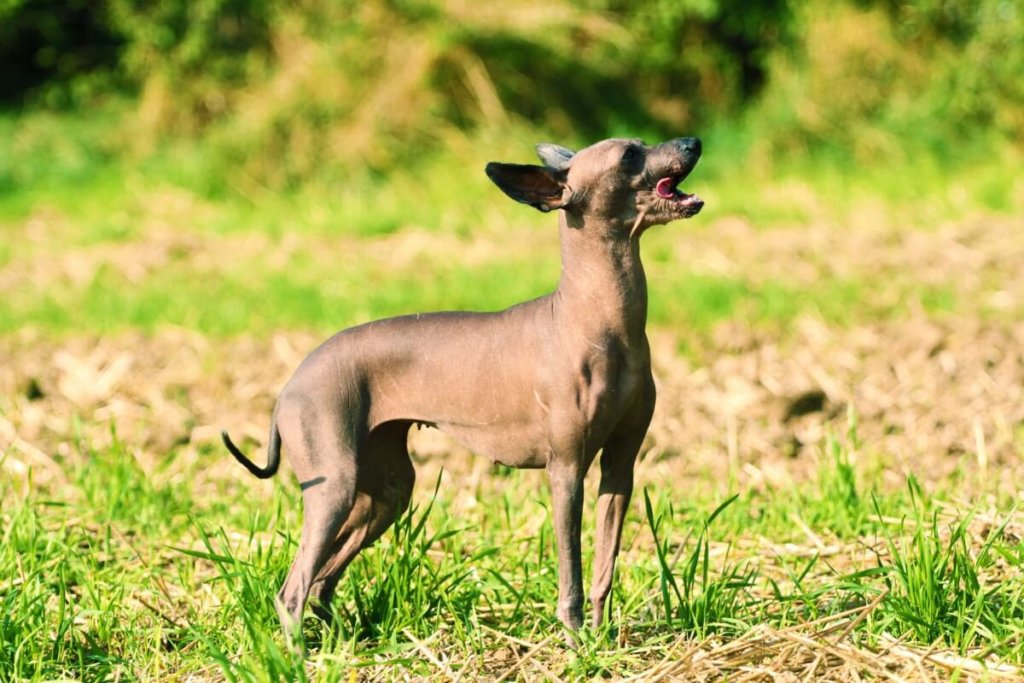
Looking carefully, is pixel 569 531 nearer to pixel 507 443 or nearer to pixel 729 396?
pixel 507 443

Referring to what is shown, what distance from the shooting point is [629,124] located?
13.5 meters

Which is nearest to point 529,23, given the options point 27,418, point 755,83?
point 755,83

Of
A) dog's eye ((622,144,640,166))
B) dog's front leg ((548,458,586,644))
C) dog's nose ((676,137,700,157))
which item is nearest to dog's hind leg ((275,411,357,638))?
dog's front leg ((548,458,586,644))

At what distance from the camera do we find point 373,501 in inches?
139

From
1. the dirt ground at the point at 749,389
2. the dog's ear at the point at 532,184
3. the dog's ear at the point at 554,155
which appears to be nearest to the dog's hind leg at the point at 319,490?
the dog's ear at the point at 532,184

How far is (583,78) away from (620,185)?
10.5 m

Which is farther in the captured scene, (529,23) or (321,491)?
(529,23)

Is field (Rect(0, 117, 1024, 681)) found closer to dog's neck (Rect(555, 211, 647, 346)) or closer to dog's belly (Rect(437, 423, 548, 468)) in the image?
dog's belly (Rect(437, 423, 548, 468))

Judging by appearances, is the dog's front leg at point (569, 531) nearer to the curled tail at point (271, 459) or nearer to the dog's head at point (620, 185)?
the dog's head at point (620, 185)

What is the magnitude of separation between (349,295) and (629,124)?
237 inches

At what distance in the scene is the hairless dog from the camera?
10.5 feet

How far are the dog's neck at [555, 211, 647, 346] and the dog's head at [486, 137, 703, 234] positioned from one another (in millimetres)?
43

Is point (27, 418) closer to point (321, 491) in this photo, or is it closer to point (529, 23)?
point (321, 491)

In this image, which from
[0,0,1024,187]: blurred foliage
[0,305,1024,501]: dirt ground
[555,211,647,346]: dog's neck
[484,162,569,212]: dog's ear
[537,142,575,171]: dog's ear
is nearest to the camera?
[484,162,569,212]: dog's ear
